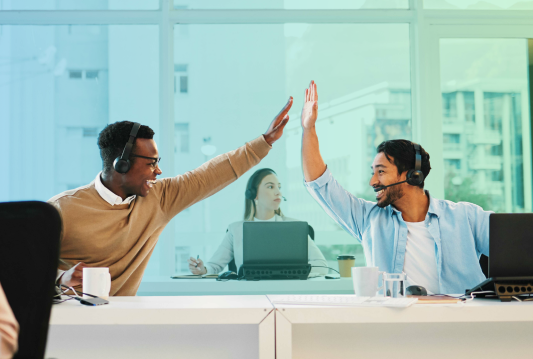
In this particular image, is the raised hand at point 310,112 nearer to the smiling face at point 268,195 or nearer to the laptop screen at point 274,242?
the laptop screen at point 274,242

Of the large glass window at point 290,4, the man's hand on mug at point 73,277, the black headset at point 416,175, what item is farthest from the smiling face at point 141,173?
the large glass window at point 290,4

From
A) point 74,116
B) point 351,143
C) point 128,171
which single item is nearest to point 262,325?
point 128,171

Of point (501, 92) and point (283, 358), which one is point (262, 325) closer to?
point (283, 358)

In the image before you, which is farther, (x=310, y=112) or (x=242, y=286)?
(x=242, y=286)

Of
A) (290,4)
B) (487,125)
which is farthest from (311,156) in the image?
(487,125)

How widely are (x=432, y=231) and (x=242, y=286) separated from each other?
1300 mm

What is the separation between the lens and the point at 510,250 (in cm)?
152

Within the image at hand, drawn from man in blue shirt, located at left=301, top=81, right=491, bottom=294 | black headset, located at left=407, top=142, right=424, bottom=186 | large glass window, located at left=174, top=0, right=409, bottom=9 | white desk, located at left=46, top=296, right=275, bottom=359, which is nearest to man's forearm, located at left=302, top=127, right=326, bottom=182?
man in blue shirt, located at left=301, top=81, right=491, bottom=294

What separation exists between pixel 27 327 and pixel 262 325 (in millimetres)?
628

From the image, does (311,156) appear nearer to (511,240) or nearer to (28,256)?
(511,240)

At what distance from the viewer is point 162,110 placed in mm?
3975

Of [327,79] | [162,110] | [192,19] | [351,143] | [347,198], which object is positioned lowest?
[347,198]

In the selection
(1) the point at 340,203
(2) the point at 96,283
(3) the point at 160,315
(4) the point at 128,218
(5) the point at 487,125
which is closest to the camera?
(3) the point at 160,315

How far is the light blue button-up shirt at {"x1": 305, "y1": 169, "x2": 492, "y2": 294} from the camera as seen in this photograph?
211 centimetres
